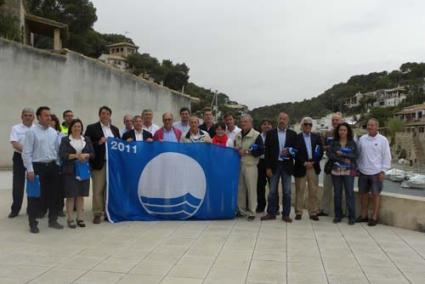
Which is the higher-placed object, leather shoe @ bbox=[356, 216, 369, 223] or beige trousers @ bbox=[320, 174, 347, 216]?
beige trousers @ bbox=[320, 174, 347, 216]

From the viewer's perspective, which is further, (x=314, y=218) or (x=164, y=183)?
(x=314, y=218)

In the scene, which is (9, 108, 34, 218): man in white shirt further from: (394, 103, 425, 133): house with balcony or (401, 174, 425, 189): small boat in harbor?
(394, 103, 425, 133): house with balcony

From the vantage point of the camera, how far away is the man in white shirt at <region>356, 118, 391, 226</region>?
24.6ft

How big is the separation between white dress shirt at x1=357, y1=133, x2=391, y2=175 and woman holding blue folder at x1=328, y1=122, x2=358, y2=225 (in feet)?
0.57

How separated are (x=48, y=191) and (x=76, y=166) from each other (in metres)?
0.59

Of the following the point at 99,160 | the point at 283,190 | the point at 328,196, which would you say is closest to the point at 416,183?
the point at 328,196

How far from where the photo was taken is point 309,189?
8102 mm

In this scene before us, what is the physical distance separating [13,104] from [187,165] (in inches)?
454

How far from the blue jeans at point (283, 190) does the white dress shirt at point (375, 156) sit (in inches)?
49.1

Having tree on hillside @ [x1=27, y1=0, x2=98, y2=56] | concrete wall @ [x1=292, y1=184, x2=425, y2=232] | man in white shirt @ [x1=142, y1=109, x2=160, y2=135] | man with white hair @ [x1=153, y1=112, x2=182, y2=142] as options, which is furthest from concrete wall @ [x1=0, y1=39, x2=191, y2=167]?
tree on hillside @ [x1=27, y1=0, x2=98, y2=56]

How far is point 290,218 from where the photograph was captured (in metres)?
7.83

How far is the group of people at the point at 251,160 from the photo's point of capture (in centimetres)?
705

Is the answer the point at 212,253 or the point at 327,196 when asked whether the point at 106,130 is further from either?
the point at 327,196

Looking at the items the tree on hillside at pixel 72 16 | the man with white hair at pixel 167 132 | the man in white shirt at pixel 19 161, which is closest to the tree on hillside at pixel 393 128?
the tree on hillside at pixel 72 16
